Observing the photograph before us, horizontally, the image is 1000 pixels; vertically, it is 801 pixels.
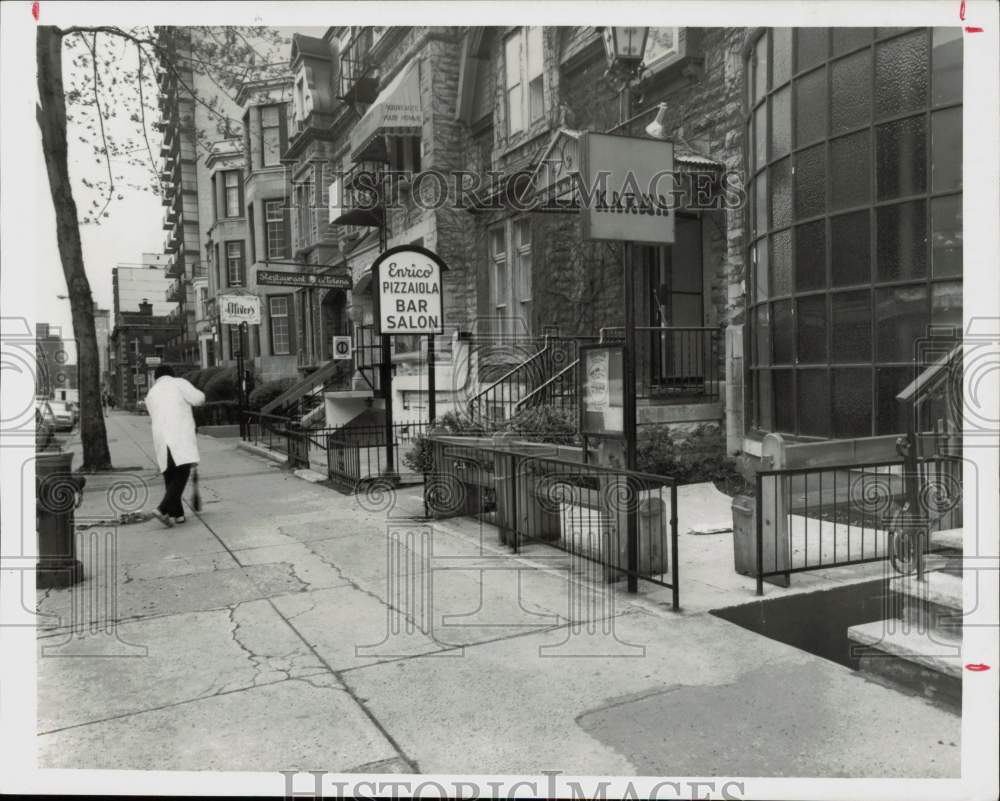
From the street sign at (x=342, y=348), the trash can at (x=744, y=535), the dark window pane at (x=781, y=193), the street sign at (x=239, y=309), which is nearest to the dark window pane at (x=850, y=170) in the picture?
the dark window pane at (x=781, y=193)

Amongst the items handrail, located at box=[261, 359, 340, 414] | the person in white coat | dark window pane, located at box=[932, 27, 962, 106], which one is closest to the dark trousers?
the person in white coat

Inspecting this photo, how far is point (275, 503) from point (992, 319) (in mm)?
7978

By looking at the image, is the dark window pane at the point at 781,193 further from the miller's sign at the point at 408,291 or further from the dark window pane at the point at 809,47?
the miller's sign at the point at 408,291

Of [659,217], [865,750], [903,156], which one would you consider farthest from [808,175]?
[865,750]

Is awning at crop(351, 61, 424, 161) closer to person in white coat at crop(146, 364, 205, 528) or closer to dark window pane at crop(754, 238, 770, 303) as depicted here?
person in white coat at crop(146, 364, 205, 528)

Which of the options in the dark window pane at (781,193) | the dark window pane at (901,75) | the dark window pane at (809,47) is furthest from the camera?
the dark window pane at (781,193)

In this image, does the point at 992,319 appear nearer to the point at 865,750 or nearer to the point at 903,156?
the point at 865,750

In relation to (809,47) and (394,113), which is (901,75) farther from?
(394,113)

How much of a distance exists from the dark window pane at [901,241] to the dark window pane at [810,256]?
0.66m

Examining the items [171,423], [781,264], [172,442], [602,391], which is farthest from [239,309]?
[602,391]

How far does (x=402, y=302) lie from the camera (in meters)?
9.49

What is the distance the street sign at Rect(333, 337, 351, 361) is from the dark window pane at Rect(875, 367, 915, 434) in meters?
13.0

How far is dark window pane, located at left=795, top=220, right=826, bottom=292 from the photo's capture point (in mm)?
7363

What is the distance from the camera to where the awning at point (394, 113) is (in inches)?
548
